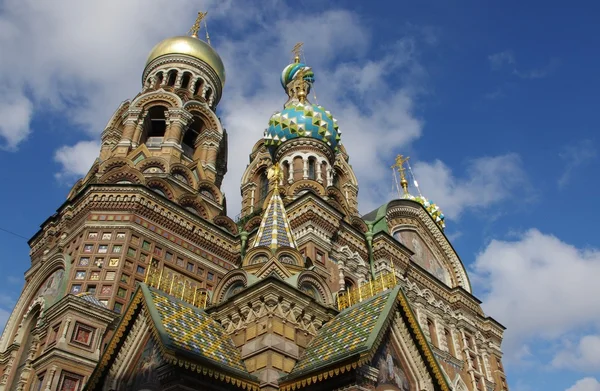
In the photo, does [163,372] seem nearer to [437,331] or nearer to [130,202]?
[130,202]

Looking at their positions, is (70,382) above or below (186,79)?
below

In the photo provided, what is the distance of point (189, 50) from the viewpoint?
23.7 metres

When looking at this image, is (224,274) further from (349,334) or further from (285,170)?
(349,334)

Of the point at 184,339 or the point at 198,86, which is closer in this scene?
the point at 184,339

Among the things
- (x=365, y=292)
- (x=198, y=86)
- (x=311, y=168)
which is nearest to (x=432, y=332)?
(x=311, y=168)

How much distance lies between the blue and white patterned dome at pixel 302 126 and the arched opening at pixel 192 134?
3.20 m

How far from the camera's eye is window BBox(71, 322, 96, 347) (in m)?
12.1

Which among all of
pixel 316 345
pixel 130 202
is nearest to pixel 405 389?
pixel 316 345

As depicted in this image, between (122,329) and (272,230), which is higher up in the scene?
(272,230)

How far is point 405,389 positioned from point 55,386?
781 centimetres

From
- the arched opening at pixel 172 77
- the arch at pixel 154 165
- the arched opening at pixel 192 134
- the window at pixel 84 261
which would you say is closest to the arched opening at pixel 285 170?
the arch at pixel 154 165

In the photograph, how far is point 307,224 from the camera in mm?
15648

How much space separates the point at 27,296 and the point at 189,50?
12617 mm

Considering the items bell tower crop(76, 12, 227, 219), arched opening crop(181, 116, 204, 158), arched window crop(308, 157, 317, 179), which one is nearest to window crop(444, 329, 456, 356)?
arched window crop(308, 157, 317, 179)
